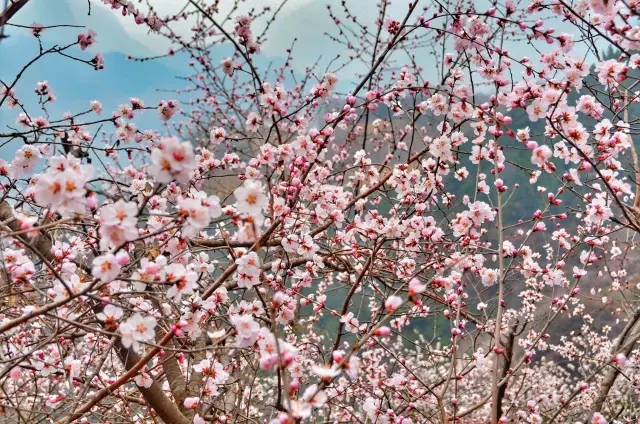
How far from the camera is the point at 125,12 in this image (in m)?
3.00

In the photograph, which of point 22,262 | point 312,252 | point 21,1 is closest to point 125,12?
point 21,1

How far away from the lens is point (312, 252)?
279cm

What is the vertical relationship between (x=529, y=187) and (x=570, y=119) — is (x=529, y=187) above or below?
above

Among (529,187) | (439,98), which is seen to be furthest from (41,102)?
(529,187)

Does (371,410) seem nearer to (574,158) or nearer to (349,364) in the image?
(349,364)

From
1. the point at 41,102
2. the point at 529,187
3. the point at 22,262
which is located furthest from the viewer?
the point at 529,187

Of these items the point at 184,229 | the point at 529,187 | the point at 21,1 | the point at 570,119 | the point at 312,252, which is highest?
the point at 529,187

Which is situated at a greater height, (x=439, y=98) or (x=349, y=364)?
(x=439, y=98)

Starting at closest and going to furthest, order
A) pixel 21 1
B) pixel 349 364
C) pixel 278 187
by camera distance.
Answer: pixel 349 364
pixel 21 1
pixel 278 187

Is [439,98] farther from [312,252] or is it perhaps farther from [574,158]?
[312,252]

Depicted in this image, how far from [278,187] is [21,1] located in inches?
70.3

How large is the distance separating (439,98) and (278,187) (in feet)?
4.42

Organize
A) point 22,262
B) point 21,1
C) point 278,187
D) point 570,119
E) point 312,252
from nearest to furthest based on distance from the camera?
1. point 22,262
2. point 21,1
3. point 570,119
4. point 312,252
5. point 278,187

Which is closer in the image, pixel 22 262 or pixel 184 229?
pixel 184 229
